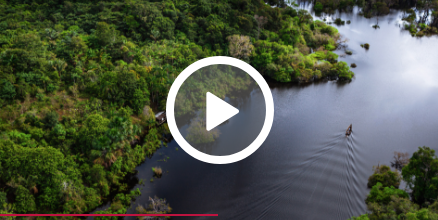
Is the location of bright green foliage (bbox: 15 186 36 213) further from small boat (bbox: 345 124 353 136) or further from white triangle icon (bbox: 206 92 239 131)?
small boat (bbox: 345 124 353 136)

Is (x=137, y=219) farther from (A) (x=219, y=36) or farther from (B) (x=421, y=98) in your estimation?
(B) (x=421, y=98)

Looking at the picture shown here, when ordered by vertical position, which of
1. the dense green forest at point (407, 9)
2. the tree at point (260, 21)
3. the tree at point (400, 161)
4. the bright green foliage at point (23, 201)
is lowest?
the bright green foliage at point (23, 201)

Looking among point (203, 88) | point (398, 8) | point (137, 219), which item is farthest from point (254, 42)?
point (398, 8)

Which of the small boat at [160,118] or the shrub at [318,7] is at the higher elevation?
the shrub at [318,7]

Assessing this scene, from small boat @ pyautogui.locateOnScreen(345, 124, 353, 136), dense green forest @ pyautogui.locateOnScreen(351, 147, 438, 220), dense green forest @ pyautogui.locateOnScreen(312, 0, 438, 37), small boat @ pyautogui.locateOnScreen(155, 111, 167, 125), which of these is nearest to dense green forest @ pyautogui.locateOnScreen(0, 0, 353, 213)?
small boat @ pyautogui.locateOnScreen(155, 111, 167, 125)

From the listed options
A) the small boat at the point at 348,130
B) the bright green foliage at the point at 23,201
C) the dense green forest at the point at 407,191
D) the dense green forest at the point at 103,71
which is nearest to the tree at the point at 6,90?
the dense green forest at the point at 103,71

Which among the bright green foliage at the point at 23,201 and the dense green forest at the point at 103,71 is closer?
the bright green foliage at the point at 23,201

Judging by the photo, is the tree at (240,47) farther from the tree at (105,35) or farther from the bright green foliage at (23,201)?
the bright green foliage at (23,201)
